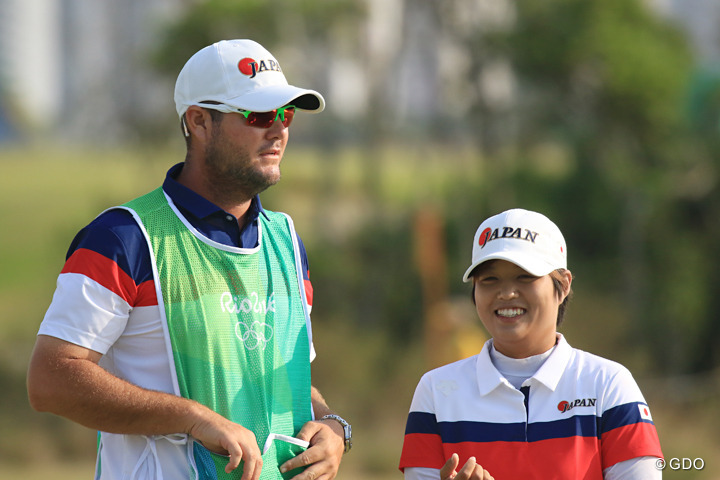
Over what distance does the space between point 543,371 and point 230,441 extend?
3.02 feet

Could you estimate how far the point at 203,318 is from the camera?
2.63m

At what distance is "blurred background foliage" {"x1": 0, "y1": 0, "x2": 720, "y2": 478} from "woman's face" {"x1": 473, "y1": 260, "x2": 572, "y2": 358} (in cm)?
847

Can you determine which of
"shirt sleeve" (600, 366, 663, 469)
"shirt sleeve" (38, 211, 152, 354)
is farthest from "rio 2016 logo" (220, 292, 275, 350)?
"shirt sleeve" (600, 366, 663, 469)

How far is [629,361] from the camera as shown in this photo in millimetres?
14195

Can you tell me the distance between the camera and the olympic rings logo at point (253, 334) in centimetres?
270

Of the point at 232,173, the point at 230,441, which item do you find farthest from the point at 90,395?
the point at 232,173

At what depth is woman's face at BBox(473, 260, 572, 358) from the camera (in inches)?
111

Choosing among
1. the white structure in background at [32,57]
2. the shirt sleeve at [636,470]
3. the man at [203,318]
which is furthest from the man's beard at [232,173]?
the white structure in background at [32,57]

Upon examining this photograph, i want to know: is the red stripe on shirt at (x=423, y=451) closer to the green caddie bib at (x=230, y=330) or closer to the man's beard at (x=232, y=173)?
the green caddie bib at (x=230, y=330)

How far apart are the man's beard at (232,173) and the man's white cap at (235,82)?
0.13 meters

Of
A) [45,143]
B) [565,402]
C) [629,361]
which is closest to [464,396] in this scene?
[565,402]

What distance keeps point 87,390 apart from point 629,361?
12.7 metres

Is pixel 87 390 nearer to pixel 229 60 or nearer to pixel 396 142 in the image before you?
pixel 229 60

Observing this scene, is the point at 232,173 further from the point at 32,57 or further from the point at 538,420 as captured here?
the point at 32,57
